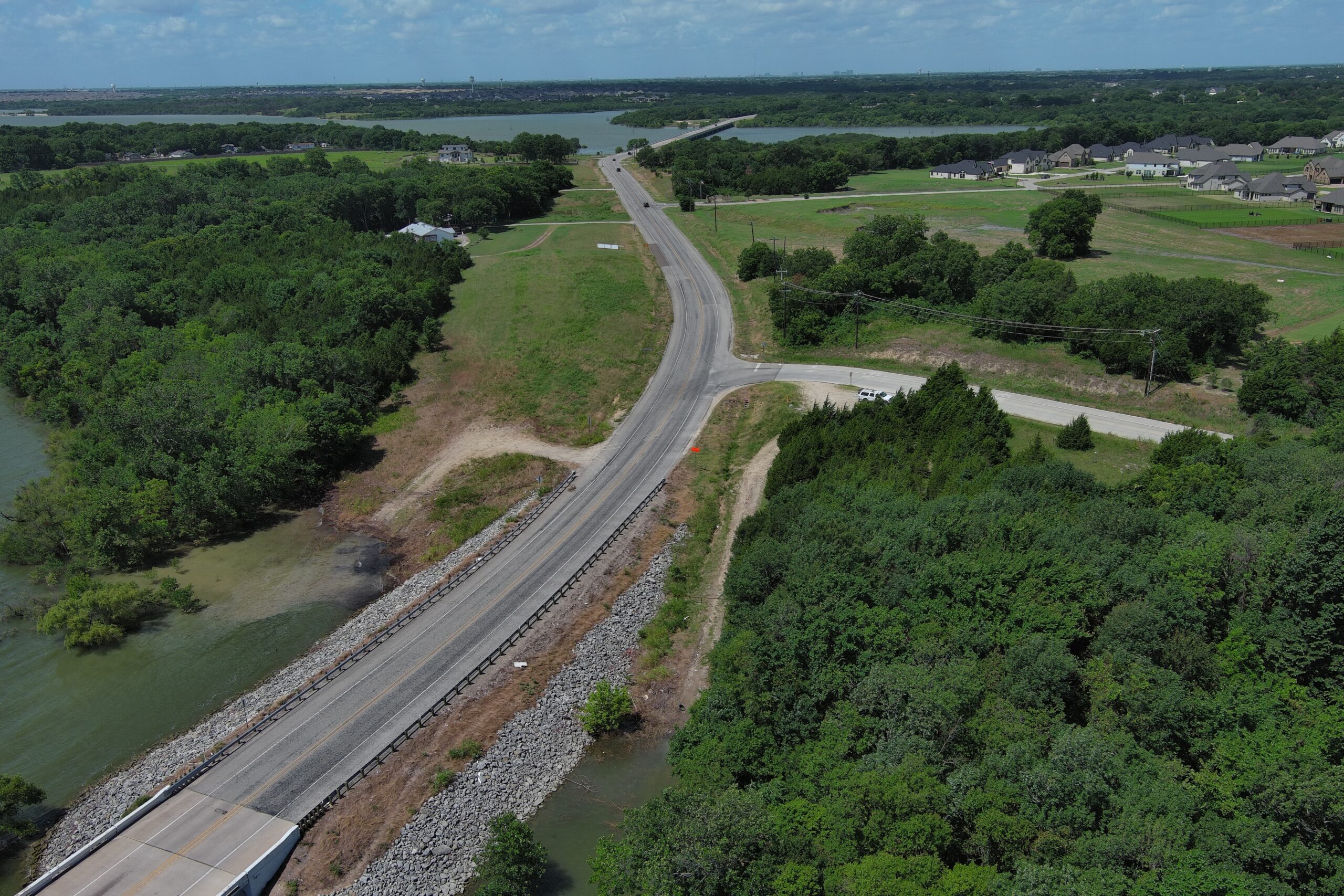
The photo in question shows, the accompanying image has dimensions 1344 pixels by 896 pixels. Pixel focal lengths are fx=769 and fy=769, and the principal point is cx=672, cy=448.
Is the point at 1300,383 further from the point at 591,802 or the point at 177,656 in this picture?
the point at 177,656

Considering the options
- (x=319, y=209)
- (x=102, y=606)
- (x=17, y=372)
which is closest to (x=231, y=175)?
(x=319, y=209)

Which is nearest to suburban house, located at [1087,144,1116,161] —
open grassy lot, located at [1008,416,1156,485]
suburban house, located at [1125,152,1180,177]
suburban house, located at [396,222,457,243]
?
suburban house, located at [1125,152,1180,177]

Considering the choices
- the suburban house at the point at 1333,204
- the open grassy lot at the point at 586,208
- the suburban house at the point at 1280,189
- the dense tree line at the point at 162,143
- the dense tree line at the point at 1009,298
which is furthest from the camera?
the dense tree line at the point at 162,143

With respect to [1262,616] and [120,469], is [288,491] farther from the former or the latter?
[1262,616]

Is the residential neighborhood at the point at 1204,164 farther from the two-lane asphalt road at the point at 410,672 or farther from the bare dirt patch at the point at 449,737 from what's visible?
A: the bare dirt patch at the point at 449,737

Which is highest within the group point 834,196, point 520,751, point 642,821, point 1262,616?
point 834,196

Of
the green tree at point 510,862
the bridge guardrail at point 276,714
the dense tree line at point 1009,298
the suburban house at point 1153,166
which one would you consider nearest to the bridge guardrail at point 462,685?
the bridge guardrail at point 276,714
